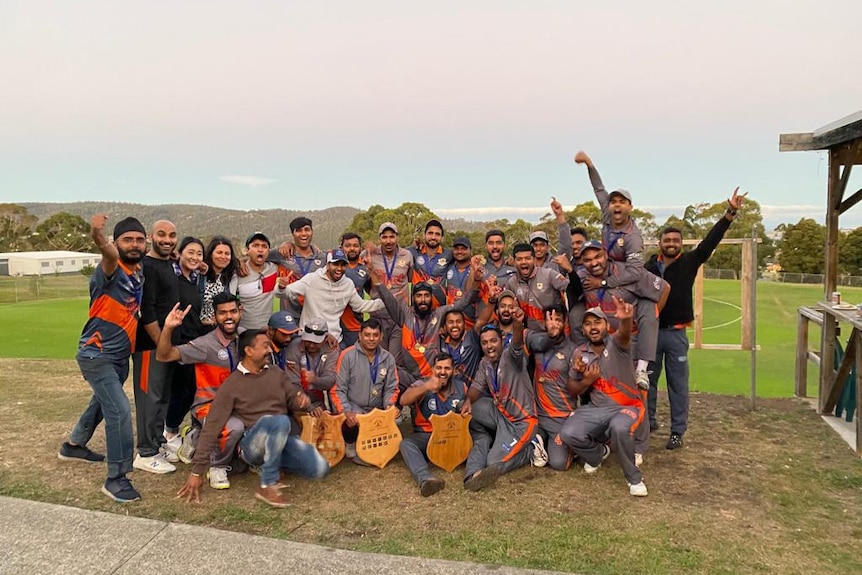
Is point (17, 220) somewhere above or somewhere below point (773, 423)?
above

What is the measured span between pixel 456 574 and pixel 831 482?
3.38 m

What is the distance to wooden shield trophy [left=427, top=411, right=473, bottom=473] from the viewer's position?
16.4ft

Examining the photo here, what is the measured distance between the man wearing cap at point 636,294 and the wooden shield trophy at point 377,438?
2.19 meters

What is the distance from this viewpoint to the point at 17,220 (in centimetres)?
7456

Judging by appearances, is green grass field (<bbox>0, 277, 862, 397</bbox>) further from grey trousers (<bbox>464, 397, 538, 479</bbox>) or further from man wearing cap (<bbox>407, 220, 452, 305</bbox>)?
grey trousers (<bbox>464, 397, 538, 479</bbox>)

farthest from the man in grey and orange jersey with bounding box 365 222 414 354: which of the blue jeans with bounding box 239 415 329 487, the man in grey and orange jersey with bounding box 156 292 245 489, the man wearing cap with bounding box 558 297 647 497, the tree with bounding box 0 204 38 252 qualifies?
the tree with bounding box 0 204 38 252

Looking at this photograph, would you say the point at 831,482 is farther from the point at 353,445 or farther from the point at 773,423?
the point at 353,445

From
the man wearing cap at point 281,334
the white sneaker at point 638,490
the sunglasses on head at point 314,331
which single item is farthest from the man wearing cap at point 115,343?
the white sneaker at point 638,490

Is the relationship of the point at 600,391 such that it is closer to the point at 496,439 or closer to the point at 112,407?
the point at 496,439

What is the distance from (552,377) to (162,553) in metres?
3.32

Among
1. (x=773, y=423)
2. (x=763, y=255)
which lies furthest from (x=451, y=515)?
(x=763, y=255)

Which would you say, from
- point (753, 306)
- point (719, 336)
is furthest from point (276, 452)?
point (719, 336)

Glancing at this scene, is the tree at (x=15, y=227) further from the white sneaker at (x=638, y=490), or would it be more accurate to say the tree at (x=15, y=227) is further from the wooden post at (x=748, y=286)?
the white sneaker at (x=638, y=490)

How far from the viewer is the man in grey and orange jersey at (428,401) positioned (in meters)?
5.01
